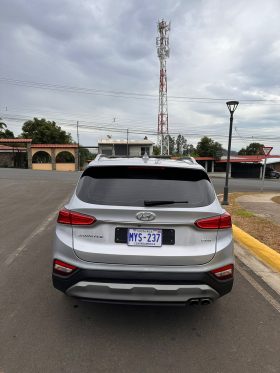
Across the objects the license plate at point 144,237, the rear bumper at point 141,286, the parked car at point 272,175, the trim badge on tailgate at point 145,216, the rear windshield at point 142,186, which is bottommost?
the parked car at point 272,175

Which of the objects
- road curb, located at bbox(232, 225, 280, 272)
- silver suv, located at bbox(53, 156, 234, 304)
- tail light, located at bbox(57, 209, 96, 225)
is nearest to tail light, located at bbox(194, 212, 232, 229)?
silver suv, located at bbox(53, 156, 234, 304)

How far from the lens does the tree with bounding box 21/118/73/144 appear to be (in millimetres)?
59969

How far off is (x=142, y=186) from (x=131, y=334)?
149 centimetres

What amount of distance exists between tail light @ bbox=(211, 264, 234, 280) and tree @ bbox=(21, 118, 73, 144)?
60394mm

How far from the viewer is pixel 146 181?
3.25 m

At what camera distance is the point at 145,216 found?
9.71 ft

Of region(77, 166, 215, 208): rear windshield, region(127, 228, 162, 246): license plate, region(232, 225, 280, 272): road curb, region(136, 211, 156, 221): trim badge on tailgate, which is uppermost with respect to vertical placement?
region(77, 166, 215, 208): rear windshield

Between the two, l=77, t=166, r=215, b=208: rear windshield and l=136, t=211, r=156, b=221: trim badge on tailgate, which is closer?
l=136, t=211, r=156, b=221: trim badge on tailgate

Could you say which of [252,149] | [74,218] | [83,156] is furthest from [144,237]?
[252,149]

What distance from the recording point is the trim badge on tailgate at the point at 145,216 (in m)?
2.95

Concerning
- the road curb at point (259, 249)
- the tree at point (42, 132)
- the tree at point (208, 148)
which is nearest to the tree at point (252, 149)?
the tree at point (208, 148)

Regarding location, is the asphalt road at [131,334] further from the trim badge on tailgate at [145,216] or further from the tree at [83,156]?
the tree at [83,156]

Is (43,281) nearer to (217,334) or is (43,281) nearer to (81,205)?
(81,205)

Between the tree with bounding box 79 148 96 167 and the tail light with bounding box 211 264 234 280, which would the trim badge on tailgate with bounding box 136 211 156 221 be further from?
the tree with bounding box 79 148 96 167
